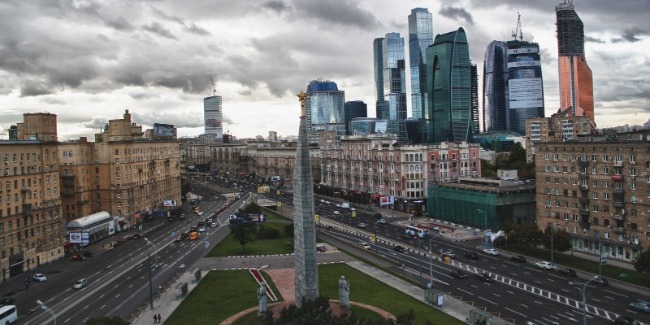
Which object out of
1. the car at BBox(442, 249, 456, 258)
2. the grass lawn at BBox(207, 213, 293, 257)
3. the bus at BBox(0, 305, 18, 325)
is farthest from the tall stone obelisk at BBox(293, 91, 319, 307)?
the grass lawn at BBox(207, 213, 293, 257)

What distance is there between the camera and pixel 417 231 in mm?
114125

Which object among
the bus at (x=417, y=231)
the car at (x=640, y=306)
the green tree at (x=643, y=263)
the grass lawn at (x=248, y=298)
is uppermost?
the green tree at (x=643, y=263)

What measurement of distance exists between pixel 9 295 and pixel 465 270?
6579cm

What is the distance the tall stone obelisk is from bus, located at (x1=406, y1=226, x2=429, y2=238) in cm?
6008

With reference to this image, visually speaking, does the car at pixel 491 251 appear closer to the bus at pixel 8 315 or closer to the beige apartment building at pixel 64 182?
the bus at pixel 8 315

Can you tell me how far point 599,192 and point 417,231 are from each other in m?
36.4

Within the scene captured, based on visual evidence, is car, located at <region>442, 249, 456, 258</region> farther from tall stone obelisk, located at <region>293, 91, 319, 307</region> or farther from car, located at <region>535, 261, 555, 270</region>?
tall stone obelisk, located at <region>293, 91, 319, 307</region>

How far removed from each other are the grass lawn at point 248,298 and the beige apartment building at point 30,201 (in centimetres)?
3337

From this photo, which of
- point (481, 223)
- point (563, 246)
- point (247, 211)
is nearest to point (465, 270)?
point (563, 246)

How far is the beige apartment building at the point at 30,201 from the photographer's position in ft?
289

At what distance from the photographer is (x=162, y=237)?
11900 centimetres

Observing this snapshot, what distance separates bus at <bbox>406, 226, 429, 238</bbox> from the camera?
369 ft

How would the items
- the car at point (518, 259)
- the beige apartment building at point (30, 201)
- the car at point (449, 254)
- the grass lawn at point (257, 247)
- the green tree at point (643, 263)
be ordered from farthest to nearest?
the grass lawn at point (257, 247) → the car at point (449, 254) → the car at point (518, 259) → the beige apartment building at point (30, 201) → the green tree at point (643, 263)

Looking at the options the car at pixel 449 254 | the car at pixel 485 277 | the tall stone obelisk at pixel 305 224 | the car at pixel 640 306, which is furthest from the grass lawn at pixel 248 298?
the car at pixel 640 306
